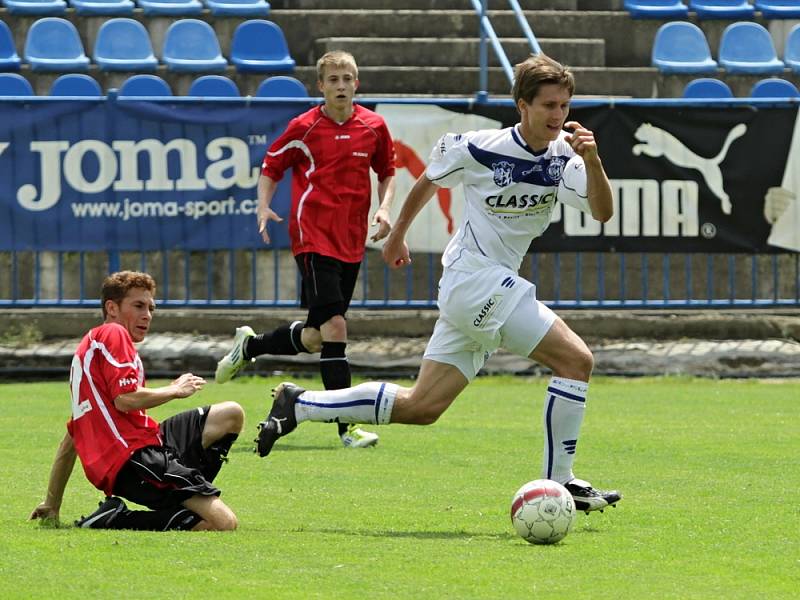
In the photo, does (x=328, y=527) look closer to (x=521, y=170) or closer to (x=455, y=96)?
(x=521, y=170)

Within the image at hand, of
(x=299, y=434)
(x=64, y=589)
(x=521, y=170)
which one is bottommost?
(x=299, y=434)

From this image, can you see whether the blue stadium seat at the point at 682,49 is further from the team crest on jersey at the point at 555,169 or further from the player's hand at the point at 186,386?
the player's hand at the point at 186,386

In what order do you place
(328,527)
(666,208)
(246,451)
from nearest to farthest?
1. (328,527)
2. (246,451)
3. (666,208)

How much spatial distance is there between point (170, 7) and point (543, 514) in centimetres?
1283

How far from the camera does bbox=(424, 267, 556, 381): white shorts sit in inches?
272

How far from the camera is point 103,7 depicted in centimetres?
1783

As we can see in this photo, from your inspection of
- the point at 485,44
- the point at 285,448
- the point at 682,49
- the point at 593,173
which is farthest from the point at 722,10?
→ the point at 593,173

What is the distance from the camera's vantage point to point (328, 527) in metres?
6.70

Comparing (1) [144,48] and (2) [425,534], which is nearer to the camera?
(2) [425,534]

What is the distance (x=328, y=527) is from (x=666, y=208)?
308 inches

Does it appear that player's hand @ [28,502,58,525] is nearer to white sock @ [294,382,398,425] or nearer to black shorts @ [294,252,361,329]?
white sock @ [294,382,398,425]

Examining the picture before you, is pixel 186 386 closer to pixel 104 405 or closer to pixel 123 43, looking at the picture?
pixel 104 405

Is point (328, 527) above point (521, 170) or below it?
below

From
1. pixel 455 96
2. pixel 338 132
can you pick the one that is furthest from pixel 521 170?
pixel 455 96
